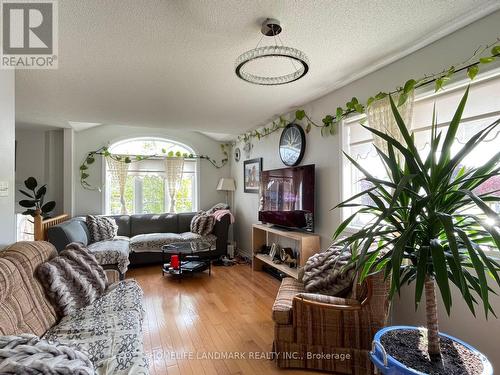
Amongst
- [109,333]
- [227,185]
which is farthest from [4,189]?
[227,185]

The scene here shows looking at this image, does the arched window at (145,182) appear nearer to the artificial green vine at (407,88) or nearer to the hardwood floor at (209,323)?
the hardwood floor at (209,323)

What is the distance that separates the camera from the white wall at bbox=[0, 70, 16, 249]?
2.00 metres

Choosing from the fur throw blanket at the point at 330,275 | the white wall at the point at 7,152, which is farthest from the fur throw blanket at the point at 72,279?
the fur throw blanket at the point at 330,275

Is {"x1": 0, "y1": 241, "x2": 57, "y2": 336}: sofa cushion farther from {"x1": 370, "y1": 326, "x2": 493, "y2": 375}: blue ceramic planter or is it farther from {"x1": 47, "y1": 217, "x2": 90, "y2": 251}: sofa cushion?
{"x1": 370, "y1": 326, "x2": 493, "y2": 375}: blue ceramic planter

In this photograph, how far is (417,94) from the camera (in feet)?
6.59

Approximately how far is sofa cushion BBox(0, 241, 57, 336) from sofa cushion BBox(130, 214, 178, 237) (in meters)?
2.93

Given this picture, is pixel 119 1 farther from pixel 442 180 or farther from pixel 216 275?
pixel 216 275

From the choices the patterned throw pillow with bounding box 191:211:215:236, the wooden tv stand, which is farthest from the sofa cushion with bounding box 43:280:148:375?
the patterned throw pillow with bounding box 191:211:215:236

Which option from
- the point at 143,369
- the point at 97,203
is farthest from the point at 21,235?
the point at 143,369

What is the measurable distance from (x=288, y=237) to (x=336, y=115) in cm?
162

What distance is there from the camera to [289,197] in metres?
3.33

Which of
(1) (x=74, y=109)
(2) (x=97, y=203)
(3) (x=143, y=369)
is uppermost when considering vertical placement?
(1) (x=74, y=109)

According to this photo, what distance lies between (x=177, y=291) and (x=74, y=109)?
2669 mm

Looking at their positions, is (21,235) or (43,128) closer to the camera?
(21,235)
